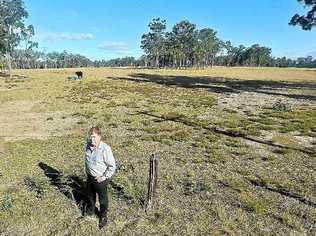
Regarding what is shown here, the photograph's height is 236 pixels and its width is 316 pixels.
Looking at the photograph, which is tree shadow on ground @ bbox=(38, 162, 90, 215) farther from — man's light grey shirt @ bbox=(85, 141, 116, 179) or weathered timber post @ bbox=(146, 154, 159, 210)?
weathered timber post @ bbox=(146, 154, 159, 210)

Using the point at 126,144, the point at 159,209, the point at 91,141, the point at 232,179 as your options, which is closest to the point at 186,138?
the point at 126,144

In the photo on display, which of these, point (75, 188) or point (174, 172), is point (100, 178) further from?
point (174, 172)

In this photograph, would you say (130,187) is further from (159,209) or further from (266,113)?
(266,113)

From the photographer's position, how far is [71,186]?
38.3 ft

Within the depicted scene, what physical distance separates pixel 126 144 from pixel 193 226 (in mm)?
9037

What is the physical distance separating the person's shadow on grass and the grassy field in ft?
0.11

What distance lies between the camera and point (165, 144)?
1773cm

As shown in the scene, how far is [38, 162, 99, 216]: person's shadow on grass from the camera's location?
10.4 metres

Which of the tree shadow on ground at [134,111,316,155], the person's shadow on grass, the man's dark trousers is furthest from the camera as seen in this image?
the tree shadow on ground at [134,111,316,155]

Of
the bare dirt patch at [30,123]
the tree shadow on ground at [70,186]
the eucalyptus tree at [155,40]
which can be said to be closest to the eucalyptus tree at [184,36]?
the eucalyptus tree at [155,40]

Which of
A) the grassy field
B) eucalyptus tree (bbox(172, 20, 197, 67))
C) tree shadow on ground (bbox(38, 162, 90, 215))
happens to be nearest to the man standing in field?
the grassy field

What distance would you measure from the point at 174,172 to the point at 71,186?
345 centimetres

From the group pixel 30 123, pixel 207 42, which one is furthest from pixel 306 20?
pixel 207 42

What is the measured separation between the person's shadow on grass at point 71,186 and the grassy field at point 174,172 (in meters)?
0.03
